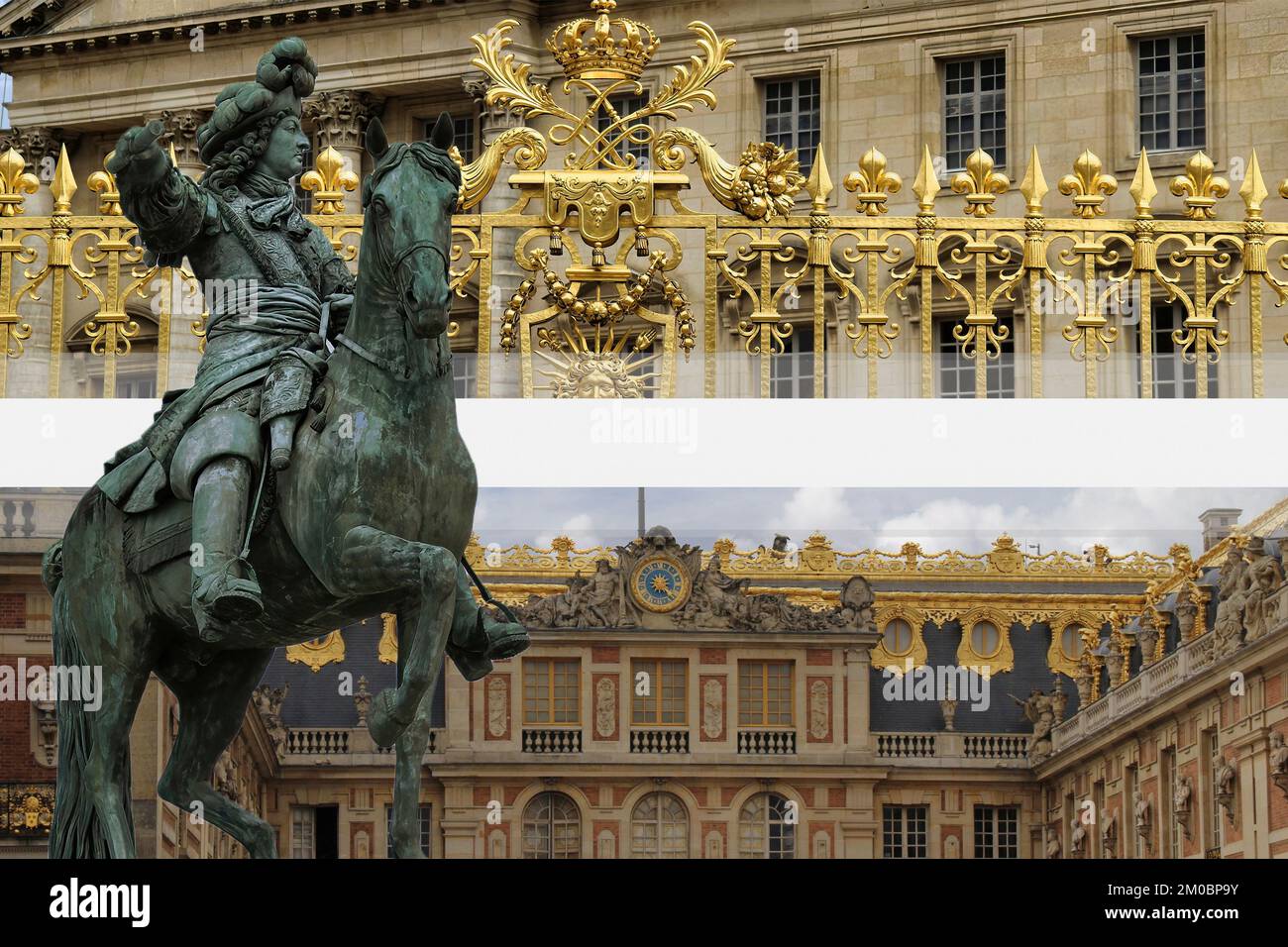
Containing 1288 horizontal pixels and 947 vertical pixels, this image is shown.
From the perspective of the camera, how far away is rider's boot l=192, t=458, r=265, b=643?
1118 cm

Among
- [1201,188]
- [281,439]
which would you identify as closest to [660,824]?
[1201,188]

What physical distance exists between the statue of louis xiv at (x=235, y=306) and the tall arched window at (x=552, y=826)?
7.06 meters

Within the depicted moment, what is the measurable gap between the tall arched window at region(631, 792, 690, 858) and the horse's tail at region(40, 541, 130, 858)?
7.21 metres

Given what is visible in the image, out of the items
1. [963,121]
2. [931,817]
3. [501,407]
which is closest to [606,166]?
[501,407]

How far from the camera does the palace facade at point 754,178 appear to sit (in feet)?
56.1

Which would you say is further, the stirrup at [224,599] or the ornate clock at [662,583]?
the ornate clock at [662,583]

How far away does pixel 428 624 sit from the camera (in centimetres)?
1094

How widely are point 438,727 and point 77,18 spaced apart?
27.5 metres

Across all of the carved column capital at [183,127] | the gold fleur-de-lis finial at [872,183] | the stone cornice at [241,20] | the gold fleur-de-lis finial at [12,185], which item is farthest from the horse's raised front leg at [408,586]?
the carved column capital at [183,127]

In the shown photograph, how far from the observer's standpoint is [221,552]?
11336 mm

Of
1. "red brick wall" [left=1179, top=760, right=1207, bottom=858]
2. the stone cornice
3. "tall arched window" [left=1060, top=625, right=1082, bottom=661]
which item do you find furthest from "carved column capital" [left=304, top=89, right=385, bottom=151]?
"red brick wall" [left=1179, top=760, right=1207, bottom=858]

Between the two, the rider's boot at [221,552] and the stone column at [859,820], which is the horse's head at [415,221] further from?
the stone column at [859,820]

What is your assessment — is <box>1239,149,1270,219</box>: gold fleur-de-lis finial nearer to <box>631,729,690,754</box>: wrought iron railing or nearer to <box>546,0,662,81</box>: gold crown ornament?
<box>546,0,662,81</box>: gold crown ornament
